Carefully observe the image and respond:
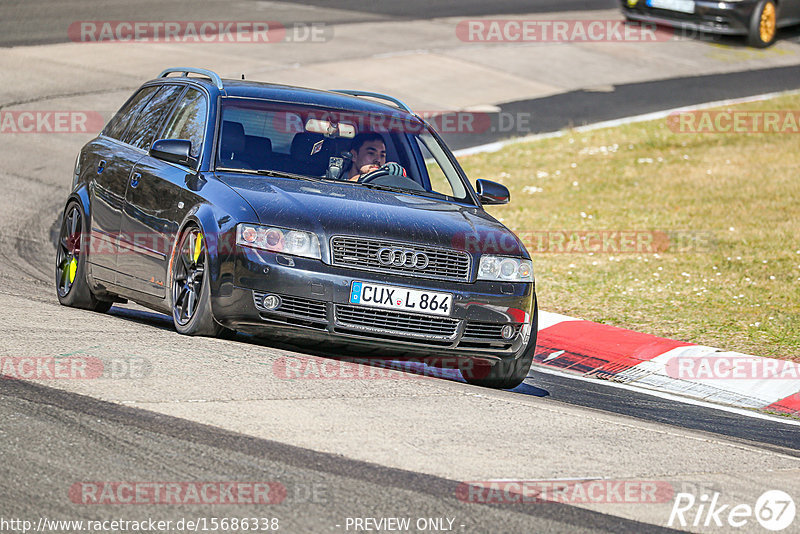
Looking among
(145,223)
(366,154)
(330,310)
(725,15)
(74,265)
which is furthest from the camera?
(725,15)

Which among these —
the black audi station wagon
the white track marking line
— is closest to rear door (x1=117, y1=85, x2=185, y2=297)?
the black audi station wagon

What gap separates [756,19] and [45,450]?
22.0 m

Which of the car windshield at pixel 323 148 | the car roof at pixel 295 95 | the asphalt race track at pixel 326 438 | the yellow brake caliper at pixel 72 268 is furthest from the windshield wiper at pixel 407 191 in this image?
the yellow brake caliper at pixel 72 268

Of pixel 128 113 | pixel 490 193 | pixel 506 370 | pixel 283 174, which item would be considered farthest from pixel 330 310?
pixel 128 113

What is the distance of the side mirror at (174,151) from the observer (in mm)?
7625

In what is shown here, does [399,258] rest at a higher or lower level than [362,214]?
lower

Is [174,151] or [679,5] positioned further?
[679,5]

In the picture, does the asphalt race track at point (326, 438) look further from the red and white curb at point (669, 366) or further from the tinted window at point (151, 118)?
the tinted window at point (151, 118)

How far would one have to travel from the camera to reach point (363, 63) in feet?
70.9

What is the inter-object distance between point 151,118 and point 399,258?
2751mm

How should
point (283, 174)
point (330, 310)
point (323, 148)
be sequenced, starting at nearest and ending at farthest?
1. point (330, 310)
2. point (283, 174)
3. point (323, 148)

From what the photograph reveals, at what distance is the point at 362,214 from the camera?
7.11 m

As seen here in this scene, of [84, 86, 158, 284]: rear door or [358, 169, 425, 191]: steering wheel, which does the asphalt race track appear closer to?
[84, 86, 158, 284]: rear door

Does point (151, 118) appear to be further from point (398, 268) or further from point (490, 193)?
point (398, 268)
